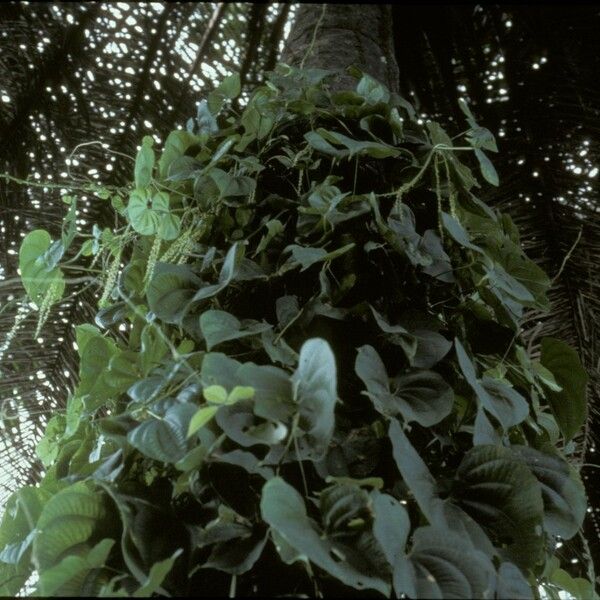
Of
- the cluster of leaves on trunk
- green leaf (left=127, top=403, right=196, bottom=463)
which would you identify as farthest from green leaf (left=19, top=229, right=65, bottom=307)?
green leaf (left=127, top=403, right=196, bottom=463)

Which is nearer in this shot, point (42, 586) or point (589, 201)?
point (42, 586)

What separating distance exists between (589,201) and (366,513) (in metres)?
1.51

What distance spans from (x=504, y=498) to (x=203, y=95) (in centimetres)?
156

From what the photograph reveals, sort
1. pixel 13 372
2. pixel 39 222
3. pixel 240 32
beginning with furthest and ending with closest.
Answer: pixel 240 32
pixel 39 222
pixel 13 372

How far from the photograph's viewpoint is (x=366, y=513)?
1.94 feet

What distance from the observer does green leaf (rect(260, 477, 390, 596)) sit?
0.51m

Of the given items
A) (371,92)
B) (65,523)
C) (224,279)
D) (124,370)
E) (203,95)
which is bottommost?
(65,523)

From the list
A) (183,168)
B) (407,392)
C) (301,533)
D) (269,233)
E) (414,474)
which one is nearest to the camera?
(301,533)

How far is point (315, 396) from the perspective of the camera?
0.59 m

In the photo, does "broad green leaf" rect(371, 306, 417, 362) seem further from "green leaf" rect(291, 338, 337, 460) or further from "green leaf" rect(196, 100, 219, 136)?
"green leaf" rect(196, 100, 219, 136)

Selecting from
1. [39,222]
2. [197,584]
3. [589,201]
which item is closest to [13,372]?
[39,222]

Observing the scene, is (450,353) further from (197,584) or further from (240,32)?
(240,32)

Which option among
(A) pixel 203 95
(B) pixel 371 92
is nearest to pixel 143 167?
(B) pixel 371 92

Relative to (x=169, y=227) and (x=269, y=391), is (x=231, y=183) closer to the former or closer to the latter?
(x=169, y=227)
